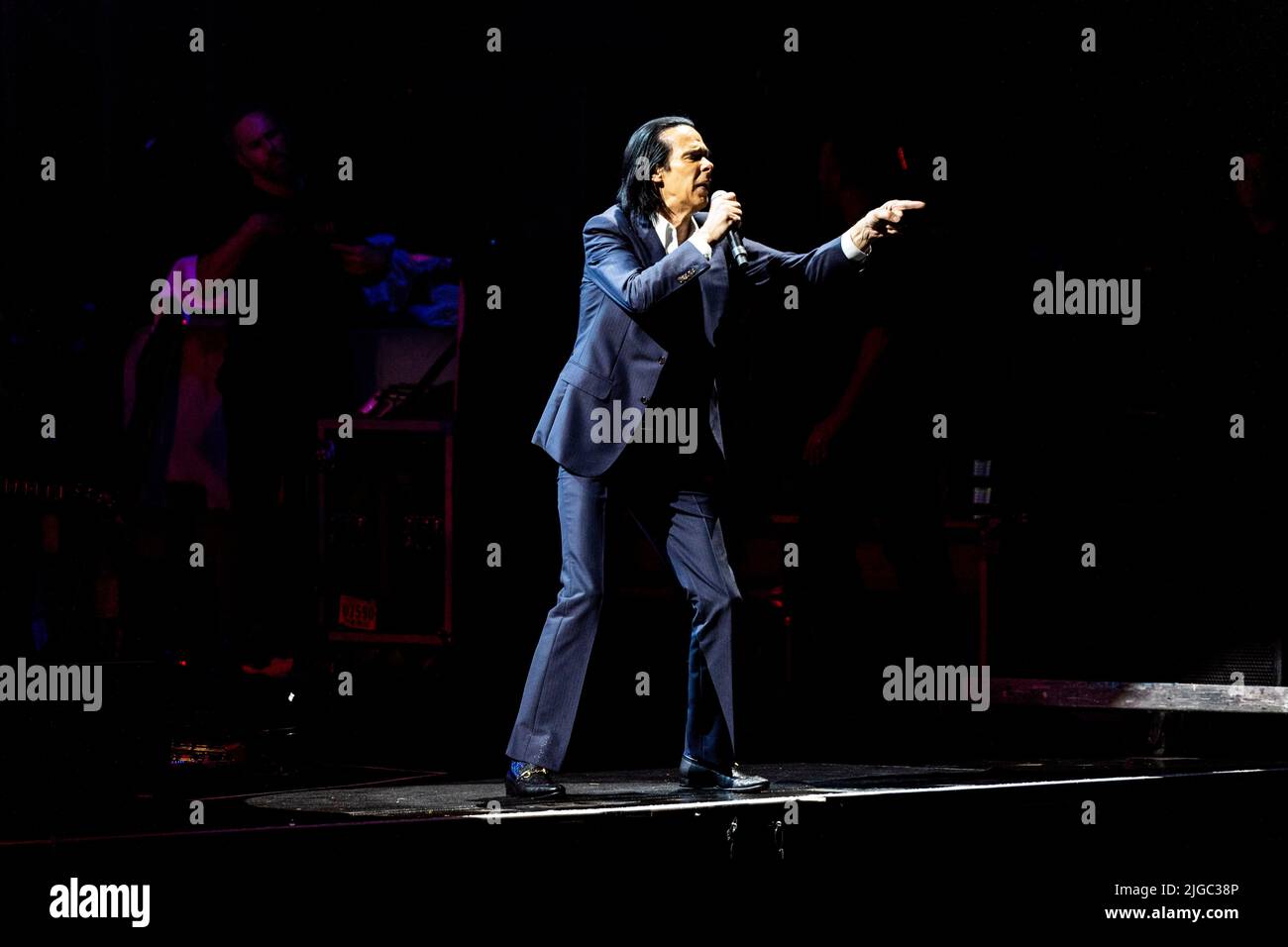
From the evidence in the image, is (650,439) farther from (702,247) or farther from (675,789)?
(675,789)

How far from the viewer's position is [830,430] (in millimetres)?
6688

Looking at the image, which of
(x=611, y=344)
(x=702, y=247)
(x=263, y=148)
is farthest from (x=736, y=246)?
(x=263, y=148)

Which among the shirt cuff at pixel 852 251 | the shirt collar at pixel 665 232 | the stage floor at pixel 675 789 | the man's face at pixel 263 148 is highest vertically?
the man's face at pixel 263 148

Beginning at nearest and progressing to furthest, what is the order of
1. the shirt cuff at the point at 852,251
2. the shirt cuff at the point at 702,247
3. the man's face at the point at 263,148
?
the shirt cuff at the point at 702,247 → the shirt cuff at the point at 852,251 → the man's face at the point at 263,148

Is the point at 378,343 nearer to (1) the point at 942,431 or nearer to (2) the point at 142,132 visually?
(2) the point at 142,132

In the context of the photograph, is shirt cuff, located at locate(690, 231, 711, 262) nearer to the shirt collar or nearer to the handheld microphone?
the handheld microphone

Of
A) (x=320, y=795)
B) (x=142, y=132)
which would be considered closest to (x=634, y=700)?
(x=320, y=795)

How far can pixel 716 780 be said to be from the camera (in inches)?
169

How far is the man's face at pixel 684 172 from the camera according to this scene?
14.0 feet

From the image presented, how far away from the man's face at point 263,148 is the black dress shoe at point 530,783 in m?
4.13

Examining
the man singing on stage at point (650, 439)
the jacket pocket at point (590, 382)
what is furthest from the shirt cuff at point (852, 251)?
the jacket pocket at point (590, 382)

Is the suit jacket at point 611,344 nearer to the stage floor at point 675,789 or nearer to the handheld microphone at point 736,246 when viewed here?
the handheld microphone at point 736,246

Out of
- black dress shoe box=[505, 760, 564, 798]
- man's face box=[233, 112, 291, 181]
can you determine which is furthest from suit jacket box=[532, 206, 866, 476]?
man's face box=[233, 112, 291, 181]
